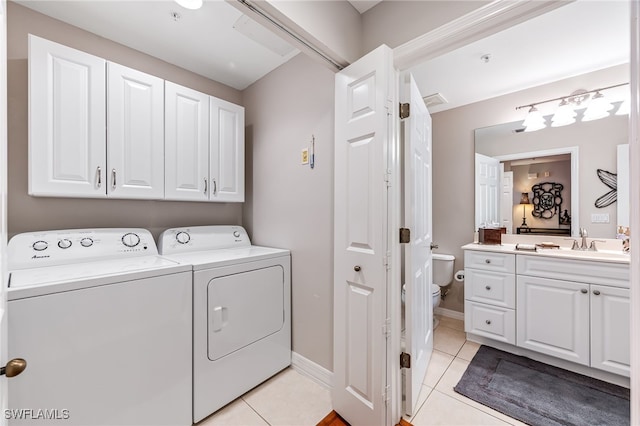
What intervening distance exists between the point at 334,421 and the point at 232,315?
899mm

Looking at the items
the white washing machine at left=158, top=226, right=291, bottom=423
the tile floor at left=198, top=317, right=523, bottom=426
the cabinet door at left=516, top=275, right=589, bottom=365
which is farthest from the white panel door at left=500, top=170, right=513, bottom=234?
the white washing machine at left=158, top=226, right=291, bottom=423

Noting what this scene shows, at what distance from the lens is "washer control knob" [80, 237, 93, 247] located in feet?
5.50

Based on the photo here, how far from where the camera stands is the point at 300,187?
207 centimetres

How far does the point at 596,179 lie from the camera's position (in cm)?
233

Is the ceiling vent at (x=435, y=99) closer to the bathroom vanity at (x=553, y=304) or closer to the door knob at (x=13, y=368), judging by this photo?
the bathroom vanity at (x=553, y=304)

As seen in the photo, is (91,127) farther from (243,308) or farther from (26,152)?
(243,308)

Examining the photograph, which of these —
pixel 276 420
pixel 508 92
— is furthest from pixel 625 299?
pixel 276 420

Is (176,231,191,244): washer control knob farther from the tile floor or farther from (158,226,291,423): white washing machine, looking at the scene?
the tile floor

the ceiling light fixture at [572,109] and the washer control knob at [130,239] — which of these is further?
the ceiling light fixture at [572,109]

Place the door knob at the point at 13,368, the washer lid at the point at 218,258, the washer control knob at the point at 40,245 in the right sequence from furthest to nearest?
1. the washer lid at the point at 218,258
2. the washer control knob at the point at 40,245
3. the door knob at the point at 13,368

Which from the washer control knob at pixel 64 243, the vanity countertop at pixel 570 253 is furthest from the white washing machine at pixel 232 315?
the vanity countertop at pixel 570 253

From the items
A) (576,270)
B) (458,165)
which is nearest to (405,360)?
(576,270)

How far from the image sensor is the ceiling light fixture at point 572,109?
2273mm

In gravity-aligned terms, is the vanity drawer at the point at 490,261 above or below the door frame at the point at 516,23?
below
